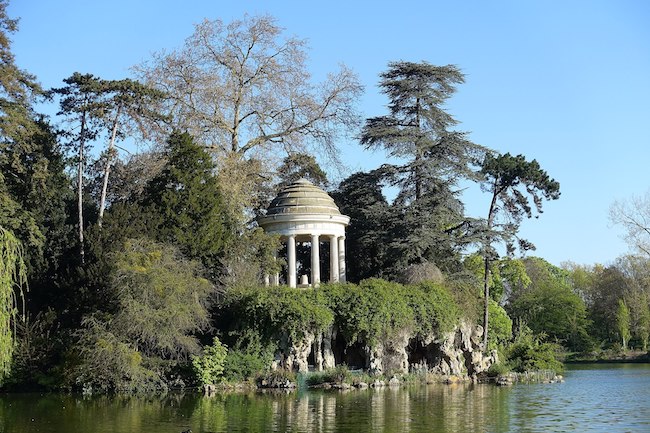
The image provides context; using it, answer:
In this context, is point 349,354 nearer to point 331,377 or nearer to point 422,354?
point 422,354

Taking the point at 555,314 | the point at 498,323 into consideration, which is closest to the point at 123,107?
the point at 498,323

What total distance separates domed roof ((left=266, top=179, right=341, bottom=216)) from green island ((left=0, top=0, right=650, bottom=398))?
0.33ft

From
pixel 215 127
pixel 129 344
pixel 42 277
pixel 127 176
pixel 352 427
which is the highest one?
pixel 215 127

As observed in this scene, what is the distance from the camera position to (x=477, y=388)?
3269 centimetres

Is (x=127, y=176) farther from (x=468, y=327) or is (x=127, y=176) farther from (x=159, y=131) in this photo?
(x=468, y=327)

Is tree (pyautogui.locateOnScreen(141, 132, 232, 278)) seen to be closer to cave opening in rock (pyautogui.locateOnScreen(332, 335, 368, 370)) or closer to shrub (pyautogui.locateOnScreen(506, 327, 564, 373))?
cave opening in rock (pyautogui.locateOnScreen(332, 335, 368, 370))

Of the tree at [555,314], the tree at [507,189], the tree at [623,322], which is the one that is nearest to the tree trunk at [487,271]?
the tree at [507,189]

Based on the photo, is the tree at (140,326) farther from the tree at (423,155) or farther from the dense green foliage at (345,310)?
the tree at (423,155)

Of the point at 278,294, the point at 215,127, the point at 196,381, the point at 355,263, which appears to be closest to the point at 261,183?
the point at 215,127

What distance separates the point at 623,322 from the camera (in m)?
65.2

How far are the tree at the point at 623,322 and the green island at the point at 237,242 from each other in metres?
16.6

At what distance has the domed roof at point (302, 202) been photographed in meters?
40.7

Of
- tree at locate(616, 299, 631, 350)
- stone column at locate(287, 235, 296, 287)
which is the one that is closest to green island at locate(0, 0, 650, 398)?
stone column at locate(287, 235, 296, 287)

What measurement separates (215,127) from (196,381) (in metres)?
16.8
